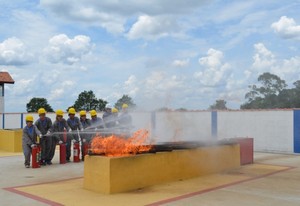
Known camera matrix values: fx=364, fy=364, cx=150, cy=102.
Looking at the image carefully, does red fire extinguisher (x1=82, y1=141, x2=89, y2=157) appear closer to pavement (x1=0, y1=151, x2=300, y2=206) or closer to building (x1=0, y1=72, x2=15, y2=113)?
pavement (x1=0, y1=151, x2=300, y2=206)

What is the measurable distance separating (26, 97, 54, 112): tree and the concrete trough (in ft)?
143

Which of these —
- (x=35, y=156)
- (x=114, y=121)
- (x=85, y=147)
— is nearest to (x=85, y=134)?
(x=85, y=147)

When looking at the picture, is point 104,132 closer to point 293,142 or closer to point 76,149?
point 76,149

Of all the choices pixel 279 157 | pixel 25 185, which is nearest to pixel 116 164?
pixel 25 185

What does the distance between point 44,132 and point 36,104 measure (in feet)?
136

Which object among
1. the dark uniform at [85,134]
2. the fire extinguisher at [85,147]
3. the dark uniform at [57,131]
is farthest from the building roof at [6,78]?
the dark uniform at [57,131]

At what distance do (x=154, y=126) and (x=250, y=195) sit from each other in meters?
11.2

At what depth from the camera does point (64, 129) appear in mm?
13070

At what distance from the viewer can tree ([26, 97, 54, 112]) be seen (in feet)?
168

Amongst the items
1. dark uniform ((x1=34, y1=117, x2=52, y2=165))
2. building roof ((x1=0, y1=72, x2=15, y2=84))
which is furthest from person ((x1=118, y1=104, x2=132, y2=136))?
building roof ((x1=0, y1=72, x2=15, y2=84))

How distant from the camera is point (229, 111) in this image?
17938 mm

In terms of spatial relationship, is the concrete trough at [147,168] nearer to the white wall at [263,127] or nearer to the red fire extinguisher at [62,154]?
the red fire extinguisher at [62,154]

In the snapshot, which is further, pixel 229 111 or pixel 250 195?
pixel 229 111

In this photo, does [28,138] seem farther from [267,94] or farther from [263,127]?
[267,94]
